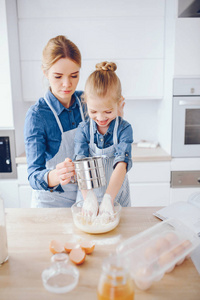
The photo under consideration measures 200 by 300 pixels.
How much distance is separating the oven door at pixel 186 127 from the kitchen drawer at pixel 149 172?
15cm

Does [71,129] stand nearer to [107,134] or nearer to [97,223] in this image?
[107,134]

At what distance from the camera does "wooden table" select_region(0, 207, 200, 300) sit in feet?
2.14

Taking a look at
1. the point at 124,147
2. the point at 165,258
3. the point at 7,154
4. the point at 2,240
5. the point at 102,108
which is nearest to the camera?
the point at 165,258

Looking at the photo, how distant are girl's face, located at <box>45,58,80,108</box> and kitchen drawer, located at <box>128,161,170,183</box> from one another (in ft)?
4.11

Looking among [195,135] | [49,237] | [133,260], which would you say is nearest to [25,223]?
[49,237]

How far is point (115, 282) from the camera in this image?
547 millimetres

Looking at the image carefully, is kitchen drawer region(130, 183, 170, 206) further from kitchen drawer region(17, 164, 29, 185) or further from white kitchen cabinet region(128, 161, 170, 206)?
kitchen drawer region(17, 164, 29, 185)

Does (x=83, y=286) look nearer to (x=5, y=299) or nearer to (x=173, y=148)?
(x=5, y=299)

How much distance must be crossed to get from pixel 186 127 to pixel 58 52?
59.6 inches

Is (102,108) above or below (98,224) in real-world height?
above

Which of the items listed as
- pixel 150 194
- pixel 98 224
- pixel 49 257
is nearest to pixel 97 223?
pixel 98 224

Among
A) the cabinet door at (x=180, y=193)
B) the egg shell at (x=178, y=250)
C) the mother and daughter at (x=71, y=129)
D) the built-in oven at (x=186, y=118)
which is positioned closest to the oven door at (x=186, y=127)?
the built-in oven at (x=186, y=118)

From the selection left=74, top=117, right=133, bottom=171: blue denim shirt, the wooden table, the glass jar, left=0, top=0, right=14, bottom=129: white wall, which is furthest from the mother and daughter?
left=0, top=0, right=14, bottom=129: white wall

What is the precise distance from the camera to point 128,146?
47.9 inches
